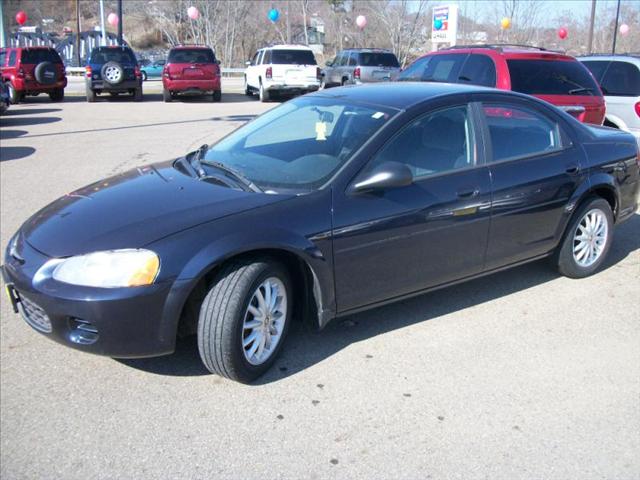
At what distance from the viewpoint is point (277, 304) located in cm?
366

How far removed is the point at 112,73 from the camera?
20.1 metres

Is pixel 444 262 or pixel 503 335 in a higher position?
pixel 444 262

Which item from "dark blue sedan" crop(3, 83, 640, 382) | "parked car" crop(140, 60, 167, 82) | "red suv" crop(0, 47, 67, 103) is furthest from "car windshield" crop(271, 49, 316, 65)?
"parked car" crop(140, 60, 167, 82)

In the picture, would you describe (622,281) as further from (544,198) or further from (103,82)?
(103,82)

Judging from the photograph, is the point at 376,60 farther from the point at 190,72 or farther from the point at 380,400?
the point at 380,400

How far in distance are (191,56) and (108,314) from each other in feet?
60.7

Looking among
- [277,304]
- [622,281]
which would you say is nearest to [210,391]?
[277,304]

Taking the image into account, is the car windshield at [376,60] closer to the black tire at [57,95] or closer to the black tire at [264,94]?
the black tire at [264,94]

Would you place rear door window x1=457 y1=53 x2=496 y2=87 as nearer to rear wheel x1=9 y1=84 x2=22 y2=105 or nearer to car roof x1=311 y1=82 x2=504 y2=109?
car roof x1=311 y1=82 x2=504 y2=109

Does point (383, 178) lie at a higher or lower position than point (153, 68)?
lower

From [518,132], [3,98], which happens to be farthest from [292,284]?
[3,98]

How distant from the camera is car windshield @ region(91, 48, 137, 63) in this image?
2033 centimetres

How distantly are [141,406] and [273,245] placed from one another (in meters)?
1.08

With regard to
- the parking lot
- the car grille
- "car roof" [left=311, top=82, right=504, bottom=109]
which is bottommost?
the parking lot
